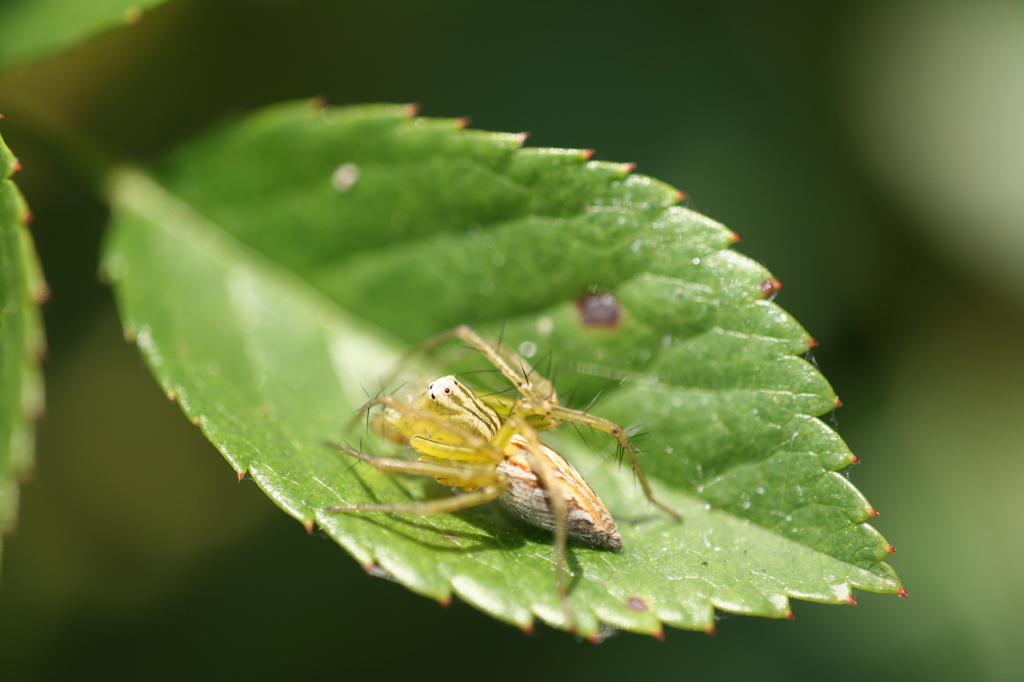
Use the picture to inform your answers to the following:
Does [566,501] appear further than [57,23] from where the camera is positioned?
No

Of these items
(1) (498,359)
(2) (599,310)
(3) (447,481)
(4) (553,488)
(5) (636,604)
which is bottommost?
(3) (447,481)

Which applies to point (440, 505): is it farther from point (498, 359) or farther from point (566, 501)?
point (498, 359)

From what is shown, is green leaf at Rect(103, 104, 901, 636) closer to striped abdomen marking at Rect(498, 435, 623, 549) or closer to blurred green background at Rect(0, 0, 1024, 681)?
striped abdomen marking at Rect(498, 435, 623, 549)

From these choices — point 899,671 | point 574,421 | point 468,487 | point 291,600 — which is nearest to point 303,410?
point 468,487

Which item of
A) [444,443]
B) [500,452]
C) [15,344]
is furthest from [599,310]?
[15,344]

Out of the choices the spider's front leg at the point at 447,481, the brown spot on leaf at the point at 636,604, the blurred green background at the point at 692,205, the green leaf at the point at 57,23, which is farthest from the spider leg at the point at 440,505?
the green leaf at the point at 57,23

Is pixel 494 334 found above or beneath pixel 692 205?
beneath
